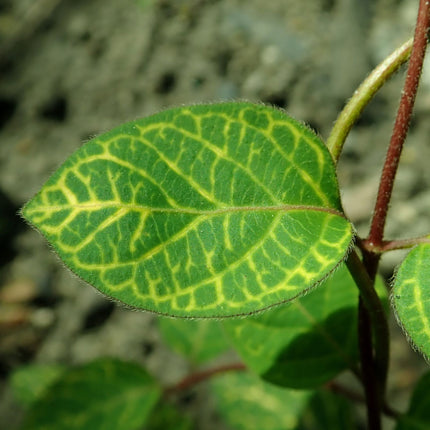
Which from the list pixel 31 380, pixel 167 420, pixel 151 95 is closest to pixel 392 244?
pixel 167 420

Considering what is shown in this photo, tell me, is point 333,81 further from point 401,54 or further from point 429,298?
point 429,298

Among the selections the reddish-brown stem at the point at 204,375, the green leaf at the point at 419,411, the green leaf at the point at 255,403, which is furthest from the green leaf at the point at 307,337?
the green leaf at the point at 255,403

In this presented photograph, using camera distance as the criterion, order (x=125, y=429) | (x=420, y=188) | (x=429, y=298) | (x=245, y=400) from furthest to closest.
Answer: (x=420, y=188)
(x=245, y=400)
(x=125, y=429)
(x=429, y=298)

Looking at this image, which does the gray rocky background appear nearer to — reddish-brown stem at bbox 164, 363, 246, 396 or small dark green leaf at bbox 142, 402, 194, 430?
small dark green leaf at bbox 142, 402, 194, 430

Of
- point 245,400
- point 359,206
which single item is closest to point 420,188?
point 359,206

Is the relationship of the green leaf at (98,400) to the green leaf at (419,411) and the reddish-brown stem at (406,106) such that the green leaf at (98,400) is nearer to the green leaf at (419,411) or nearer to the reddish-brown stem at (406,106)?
the green leaf at (419,411)
